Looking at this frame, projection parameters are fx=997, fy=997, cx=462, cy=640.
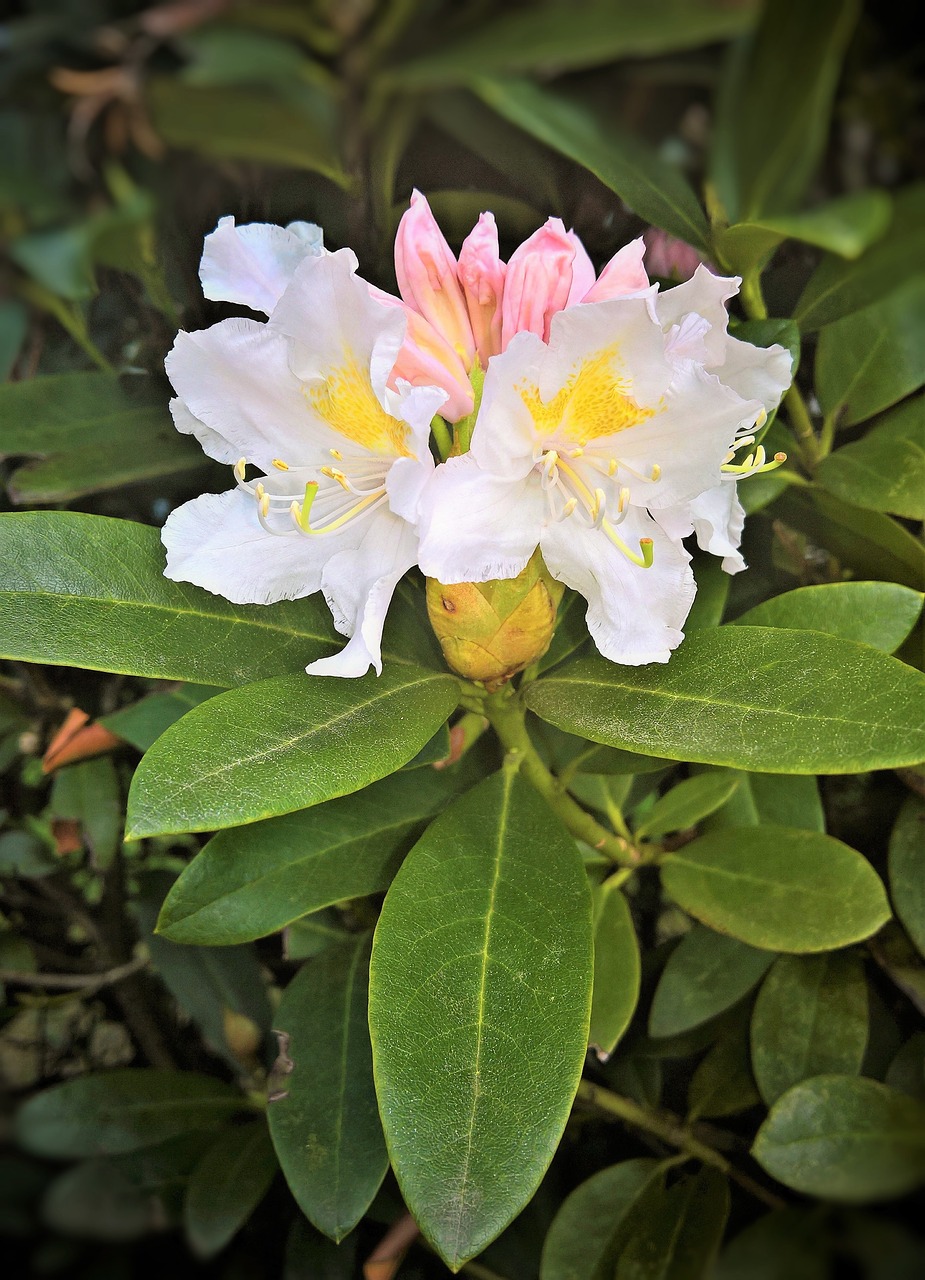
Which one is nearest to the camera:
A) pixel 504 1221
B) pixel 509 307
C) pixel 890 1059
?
pixel 504 1221

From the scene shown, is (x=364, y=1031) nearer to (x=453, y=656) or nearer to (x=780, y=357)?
(x=453, y=656)

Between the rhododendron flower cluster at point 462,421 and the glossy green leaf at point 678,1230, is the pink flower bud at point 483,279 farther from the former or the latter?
the glossy green leaf at point 678,1230

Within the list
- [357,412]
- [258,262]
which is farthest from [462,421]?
[258,262]

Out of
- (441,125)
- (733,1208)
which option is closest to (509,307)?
(441,125)

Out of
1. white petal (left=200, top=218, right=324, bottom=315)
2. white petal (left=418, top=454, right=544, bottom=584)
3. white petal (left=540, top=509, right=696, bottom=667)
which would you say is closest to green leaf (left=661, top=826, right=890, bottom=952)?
white petal (left=540, top=509, right=696, bottom=667)

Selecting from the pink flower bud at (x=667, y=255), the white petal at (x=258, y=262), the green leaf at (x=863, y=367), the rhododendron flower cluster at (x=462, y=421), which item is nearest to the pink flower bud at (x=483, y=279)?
the rhododendron flower cluster at (x=462, y=421)
